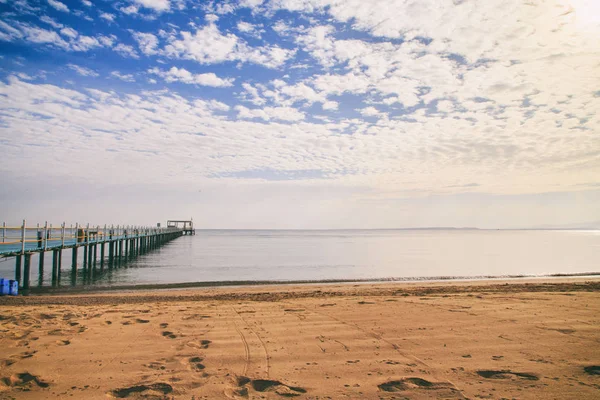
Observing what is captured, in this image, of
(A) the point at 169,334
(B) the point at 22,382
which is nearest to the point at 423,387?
(A) the point at 169,334

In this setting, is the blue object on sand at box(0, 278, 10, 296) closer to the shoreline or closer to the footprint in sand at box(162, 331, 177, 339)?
the shoreline

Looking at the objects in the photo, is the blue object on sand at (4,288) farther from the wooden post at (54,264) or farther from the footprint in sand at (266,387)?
the footprint in sand at (266,387)

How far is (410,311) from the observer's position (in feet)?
28.9

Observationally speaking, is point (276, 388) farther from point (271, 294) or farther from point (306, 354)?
point (271, 294)

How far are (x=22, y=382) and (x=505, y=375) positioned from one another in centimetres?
609

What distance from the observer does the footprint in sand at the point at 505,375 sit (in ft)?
15.3

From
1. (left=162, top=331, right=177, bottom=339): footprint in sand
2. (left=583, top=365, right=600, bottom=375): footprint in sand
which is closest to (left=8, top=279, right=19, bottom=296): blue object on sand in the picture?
(left=162, top=331, right=177, bottom=339): footprint in sand

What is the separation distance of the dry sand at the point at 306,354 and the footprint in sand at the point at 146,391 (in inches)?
0.8

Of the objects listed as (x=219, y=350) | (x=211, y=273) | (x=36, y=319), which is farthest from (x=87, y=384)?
(x=211, y=273)

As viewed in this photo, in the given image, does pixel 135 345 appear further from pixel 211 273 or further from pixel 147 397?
pixel 211 273

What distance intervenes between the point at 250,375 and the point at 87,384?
199 centimetres

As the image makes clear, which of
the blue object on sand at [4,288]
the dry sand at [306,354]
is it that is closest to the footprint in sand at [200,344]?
the dry sand at [306,354]

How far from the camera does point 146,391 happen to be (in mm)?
4293

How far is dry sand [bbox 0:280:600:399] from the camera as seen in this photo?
4367 millimetres
